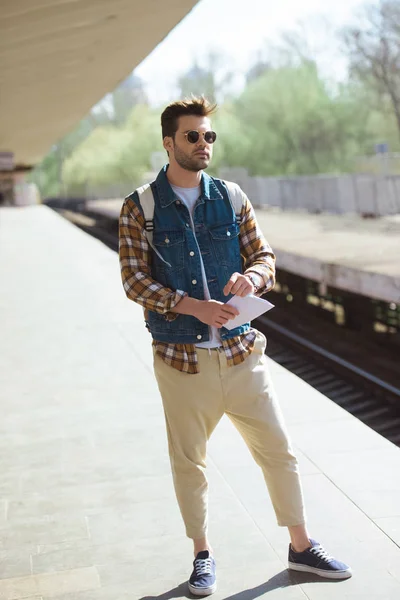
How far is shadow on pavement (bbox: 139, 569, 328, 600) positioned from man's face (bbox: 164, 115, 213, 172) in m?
1.58

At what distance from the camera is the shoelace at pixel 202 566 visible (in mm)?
3658

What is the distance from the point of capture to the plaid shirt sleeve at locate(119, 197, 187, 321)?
352cm

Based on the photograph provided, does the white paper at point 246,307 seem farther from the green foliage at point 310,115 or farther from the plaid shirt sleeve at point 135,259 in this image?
the green foliage at point 310,115

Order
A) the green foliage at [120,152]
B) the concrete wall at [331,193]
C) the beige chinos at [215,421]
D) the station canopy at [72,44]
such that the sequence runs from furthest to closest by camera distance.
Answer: the green foliage at [120,152]
the concrete wall at [331,193]
the station canopy at [72,44]
the beige chinos at [215,421]

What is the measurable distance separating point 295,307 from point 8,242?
9815 millimetres

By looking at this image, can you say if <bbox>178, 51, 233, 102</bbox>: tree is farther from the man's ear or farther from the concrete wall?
the man's ear

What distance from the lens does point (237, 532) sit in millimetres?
4234

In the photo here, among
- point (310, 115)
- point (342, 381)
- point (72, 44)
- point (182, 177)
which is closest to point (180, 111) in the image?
point (182, 177)

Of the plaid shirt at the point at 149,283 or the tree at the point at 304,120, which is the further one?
the tree at the point at 304,120

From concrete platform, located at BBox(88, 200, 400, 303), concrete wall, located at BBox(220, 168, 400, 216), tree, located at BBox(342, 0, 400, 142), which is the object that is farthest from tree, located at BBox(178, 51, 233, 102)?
concrete platform, located at BBox(88, 200, 400, 303)

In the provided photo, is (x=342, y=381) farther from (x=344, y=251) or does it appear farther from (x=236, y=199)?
(x=236, y=199)

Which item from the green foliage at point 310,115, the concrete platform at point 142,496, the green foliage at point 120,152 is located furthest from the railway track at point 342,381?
the green foliage at point 120,152

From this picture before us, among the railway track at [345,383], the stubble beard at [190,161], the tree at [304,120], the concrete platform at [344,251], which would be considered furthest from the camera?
the tree at [304,120]

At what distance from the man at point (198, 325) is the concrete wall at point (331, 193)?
19667 millimetres
